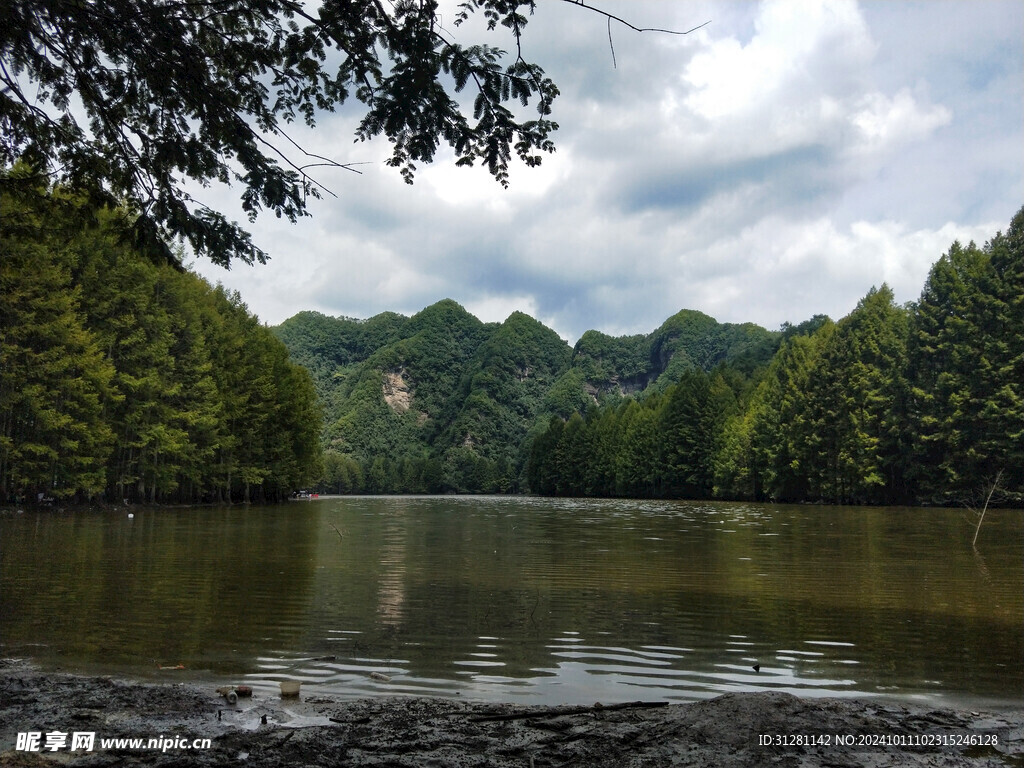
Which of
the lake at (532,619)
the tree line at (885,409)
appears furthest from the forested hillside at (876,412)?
the lake at (532,619)

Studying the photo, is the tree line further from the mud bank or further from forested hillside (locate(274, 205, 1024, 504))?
the mud bank

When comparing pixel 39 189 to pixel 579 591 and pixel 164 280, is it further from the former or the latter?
pixel 164 280

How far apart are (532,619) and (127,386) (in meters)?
40.0

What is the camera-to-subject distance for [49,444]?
36.6m

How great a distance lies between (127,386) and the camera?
43250mm

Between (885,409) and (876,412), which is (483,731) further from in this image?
(876,412)

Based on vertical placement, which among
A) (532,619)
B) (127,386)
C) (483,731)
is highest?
(127,386)

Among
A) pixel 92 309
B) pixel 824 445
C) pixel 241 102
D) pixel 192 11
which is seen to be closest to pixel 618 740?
pixel 241 102

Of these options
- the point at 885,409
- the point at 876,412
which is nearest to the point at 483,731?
the point at 885,409

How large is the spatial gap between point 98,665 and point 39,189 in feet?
16.6

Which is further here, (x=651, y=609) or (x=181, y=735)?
(x=651, y=609)

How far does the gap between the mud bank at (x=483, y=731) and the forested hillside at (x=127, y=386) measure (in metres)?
17.4

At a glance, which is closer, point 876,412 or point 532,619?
point 532,619

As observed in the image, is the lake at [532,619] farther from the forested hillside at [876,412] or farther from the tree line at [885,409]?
the tree line at [885,409]
